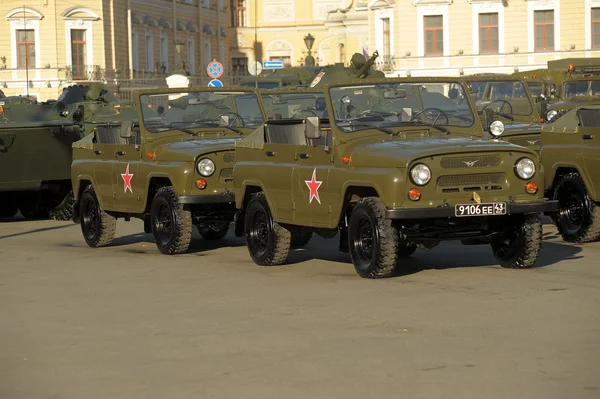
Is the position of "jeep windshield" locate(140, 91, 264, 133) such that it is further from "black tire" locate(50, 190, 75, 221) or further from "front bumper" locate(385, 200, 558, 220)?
"black tire" locate(50, 190, 75, 221)

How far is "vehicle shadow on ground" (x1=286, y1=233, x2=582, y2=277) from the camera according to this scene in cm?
1317

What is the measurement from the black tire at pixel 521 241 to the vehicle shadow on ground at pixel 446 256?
1.15 feet

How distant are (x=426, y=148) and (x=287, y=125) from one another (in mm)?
2143

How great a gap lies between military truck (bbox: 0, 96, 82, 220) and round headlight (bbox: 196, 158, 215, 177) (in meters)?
7.18

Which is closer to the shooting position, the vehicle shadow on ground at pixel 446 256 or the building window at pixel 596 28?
the vehicle shadow on ground at pixel 446 256

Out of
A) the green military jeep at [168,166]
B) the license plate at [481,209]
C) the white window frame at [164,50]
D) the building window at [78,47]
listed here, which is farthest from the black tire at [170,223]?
the white window frame at [164,50]

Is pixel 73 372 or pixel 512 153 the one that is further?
pixel 512 153

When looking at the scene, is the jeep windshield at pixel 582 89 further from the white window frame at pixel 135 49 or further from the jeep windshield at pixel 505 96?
the white window frame at pixel 135 49

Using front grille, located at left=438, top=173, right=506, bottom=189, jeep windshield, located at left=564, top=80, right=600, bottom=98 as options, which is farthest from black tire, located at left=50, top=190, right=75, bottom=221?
front grille, located at left=438, top=173, right=506, bottom=189

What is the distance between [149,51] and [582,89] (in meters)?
50.9

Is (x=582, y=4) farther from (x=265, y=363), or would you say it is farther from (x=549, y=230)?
(x=265, y=363)

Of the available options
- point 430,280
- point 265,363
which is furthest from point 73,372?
point 430,280

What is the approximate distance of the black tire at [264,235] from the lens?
1355 cm

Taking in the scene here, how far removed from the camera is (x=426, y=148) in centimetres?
1198
